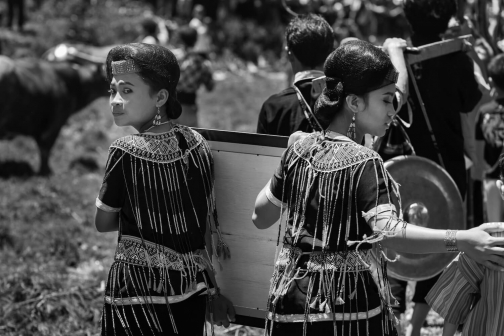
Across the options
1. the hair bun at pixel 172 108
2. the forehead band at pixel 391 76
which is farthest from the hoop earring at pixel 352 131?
the hair bun at pixel 172 108

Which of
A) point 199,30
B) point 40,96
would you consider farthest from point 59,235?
point 199,30

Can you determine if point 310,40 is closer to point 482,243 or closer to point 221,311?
point 221,311

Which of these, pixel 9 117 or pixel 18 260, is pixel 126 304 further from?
pixel 9 117

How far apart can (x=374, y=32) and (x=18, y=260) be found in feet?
50.2

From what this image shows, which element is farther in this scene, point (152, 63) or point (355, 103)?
point (152, 63)

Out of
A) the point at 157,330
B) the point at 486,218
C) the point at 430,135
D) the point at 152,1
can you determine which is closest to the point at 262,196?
the point at 157,330

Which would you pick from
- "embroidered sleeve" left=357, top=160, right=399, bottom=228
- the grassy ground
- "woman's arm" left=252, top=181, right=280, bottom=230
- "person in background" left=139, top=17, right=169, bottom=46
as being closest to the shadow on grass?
the grassy ground

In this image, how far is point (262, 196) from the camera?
2.75 m

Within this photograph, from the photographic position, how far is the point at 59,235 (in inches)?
264

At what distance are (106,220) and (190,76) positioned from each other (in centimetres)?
495

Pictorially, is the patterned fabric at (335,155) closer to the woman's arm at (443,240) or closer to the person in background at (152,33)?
the woman's arm at (443,240)

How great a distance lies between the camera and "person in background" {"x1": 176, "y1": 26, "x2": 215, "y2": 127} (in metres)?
7.51

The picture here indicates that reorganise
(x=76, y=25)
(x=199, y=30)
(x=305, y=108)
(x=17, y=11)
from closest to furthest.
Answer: (x=305, y=108) < (x=199, y=30) < (x=76, y=25) < (x=17, y=11)

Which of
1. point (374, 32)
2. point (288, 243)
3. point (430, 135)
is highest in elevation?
point (374, 32)
